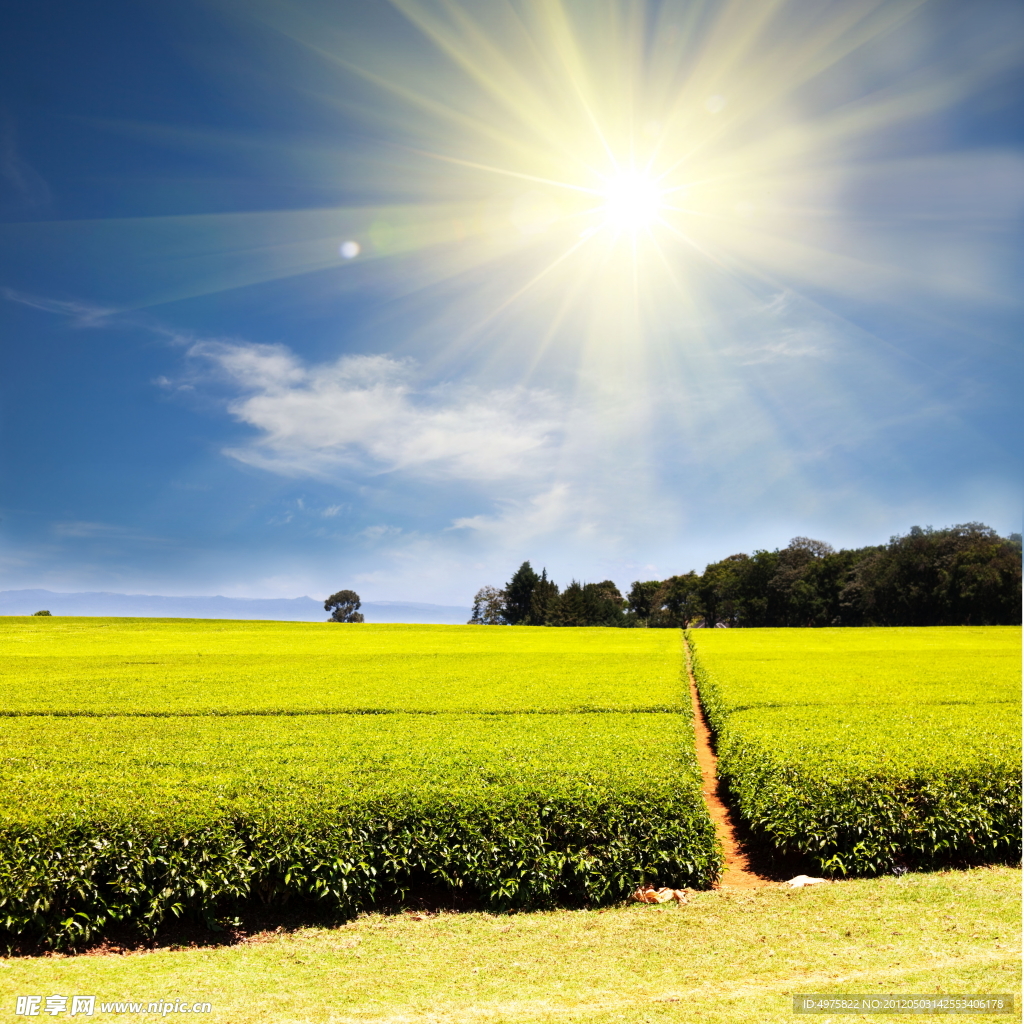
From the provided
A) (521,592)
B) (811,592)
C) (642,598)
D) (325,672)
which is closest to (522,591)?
(521,592)

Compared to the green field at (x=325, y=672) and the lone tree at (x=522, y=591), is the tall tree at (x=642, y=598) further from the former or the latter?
the green field at (x=325, y=672)

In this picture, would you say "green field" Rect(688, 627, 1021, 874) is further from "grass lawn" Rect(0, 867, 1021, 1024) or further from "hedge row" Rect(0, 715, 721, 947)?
"hedge row" Rect(0, 715, 721, 947)

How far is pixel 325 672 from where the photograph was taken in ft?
90.4

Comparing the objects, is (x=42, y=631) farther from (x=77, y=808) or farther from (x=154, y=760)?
(x=77, y=808)

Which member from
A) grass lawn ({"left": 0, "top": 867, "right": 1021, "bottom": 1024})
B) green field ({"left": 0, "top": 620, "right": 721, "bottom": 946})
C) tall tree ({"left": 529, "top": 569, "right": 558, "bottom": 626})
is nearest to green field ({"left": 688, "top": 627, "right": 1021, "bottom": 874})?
grass lawn ({"left": 0, "top": 867, "right": 1021, "bottom": 1024})

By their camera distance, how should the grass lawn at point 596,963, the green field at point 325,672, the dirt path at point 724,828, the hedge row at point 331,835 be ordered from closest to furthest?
the grass lawn at point 596,963 < the hedge row at point 331,835 < the dirt path at point 724,828 < the green field at point 325,672

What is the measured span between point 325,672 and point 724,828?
20.2m

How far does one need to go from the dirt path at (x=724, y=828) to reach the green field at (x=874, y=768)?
1.48 feet

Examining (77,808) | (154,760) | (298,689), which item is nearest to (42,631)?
(298,689)

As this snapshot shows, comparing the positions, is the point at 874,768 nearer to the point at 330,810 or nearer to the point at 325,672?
the point at 330,810

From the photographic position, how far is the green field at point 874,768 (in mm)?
9250

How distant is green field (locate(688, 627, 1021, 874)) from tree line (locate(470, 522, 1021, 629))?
115 ft

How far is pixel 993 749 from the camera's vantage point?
1168 centimetres

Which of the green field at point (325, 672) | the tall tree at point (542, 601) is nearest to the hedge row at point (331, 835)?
the green field at point (325, 672)
